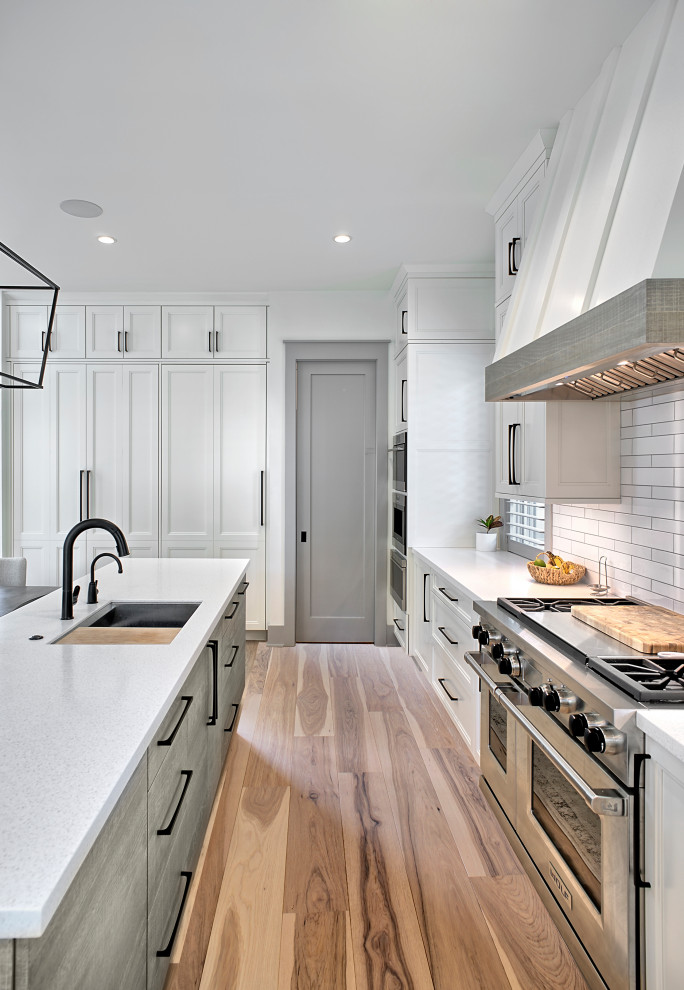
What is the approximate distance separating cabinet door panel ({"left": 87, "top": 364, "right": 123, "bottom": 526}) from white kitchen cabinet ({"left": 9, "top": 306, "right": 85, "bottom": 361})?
227 mm

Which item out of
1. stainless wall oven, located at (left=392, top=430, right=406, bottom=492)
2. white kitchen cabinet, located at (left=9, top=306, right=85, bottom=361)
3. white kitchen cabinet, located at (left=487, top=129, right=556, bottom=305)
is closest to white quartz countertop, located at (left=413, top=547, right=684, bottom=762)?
stainless wall oven, located at (left=392, top=430, right=406, bottom=492)

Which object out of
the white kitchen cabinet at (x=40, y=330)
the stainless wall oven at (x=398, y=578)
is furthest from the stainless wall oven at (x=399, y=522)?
the white kitchen cabinet at (x=40, y=330)

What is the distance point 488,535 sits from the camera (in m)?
3.82

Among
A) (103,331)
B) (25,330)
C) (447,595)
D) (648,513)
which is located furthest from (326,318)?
(648,513)

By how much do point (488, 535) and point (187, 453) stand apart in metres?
2.47

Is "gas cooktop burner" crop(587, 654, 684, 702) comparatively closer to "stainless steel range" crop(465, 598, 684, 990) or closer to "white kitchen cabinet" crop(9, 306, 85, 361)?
"stainless steel range" crop(465, 598, 684, 990)

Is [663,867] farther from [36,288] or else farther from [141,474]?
[141,474]

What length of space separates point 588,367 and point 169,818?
5.20 ft

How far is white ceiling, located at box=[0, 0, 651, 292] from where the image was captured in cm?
186

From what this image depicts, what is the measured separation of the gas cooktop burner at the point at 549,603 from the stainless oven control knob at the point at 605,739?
0.76m

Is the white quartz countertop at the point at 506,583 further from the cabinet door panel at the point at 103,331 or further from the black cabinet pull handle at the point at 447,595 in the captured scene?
the cabinet door panel at the point at 103,331

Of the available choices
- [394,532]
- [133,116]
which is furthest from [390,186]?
[394,532]

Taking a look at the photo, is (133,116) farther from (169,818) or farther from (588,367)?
(169,818)

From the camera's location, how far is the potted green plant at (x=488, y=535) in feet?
12.5
